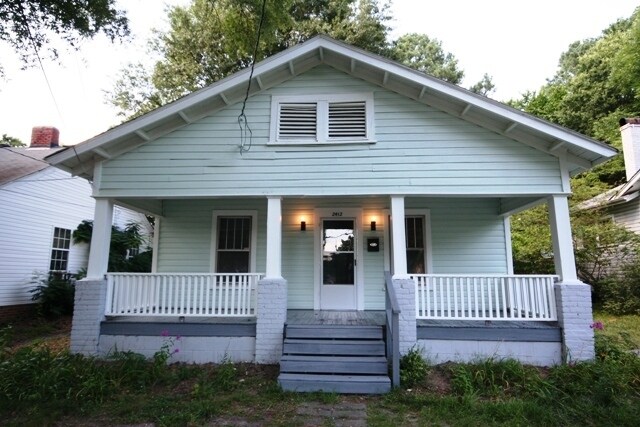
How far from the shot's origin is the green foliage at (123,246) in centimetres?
1223

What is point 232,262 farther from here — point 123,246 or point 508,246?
point 123,246

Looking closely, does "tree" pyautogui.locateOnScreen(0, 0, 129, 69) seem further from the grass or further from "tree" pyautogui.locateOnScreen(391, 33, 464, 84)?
"tree" pyautogui.locateOnScreen(391, 33, 464, 84)

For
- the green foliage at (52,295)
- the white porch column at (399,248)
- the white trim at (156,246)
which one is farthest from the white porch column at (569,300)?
the green foliage at (52,295)

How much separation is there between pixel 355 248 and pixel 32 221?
955 cm

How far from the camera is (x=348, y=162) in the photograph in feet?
20.6

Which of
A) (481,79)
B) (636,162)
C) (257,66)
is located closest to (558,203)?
(257,66)

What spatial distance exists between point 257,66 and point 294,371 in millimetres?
4874

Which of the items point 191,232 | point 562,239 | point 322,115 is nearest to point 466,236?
point 562,239

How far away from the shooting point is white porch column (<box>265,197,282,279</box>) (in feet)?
19.7

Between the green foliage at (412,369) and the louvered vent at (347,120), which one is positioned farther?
the louvered vent at (347,120)

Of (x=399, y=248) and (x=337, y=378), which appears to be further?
(x=399, y=248)

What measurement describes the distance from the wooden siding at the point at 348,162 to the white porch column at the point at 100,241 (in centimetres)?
28

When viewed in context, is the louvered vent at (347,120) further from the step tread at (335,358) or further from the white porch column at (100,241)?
the white porch column at (100,241)

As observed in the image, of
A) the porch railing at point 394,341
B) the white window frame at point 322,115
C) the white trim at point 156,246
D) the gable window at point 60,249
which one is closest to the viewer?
the porch railing at point 394,341
